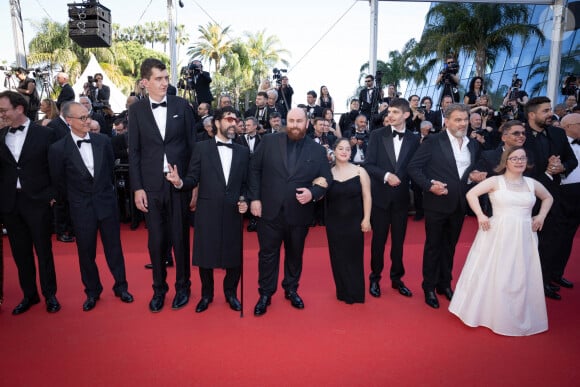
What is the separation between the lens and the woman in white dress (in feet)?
10.9

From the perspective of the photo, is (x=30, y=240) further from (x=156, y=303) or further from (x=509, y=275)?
(x=509, y=275)

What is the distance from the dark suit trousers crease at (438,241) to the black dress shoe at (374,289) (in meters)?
0.45

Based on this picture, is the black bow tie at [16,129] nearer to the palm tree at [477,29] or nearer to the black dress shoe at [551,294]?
the black dress shoe at [551,294]

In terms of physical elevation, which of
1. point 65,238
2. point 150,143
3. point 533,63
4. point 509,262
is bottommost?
point 65,238

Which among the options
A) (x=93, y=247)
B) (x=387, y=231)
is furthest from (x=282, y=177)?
(x=93, y=247)

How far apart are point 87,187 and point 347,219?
2.44 meters

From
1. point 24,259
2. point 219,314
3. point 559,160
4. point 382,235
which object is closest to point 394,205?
point 382,235

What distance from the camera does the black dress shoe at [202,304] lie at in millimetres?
3754

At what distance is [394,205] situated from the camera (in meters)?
4.11

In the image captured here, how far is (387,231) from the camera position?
4203 mm

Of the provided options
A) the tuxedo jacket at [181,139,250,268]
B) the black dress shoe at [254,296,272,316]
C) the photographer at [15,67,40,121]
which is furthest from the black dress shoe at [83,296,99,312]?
the photographer at [15,67,40,121]

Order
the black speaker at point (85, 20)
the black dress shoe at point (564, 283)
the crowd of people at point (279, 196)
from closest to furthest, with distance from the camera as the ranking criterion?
1. the crowd of people at point (279, 196)
2. the black dress shoe at point (564, 283)
3. the black speaker at point (85, 20)

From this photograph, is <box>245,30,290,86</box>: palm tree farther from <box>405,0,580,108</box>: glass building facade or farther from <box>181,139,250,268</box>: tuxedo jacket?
<box>181,139,250,268</box>: tuxedo jacket

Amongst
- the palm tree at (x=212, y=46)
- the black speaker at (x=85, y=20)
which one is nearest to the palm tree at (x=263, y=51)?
the palm tree at (x=212, y=46)
